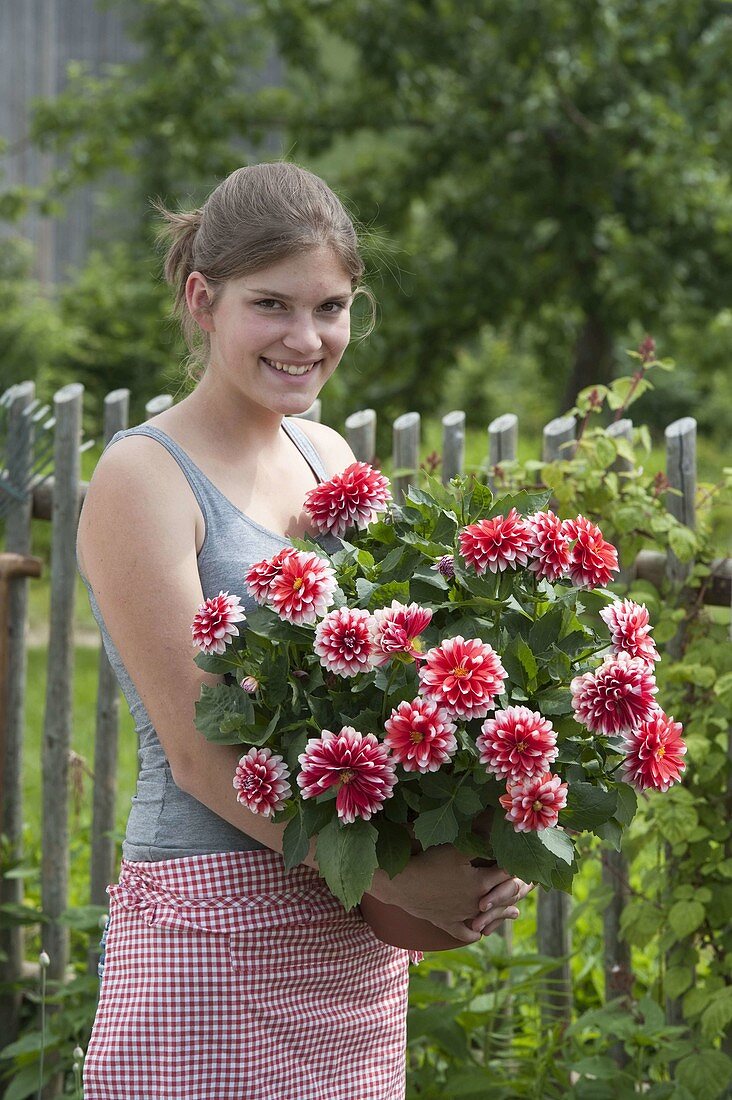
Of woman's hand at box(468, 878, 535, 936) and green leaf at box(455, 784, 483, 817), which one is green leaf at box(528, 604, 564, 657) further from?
woman's hand at box(468, 878, 535, 936)

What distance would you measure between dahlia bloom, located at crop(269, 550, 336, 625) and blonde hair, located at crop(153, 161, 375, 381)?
423mm

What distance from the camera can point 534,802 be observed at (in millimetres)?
1457

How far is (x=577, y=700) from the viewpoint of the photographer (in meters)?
1.50

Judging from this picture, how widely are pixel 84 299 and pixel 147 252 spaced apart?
0.58 metres

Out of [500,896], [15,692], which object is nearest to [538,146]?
[15,692]

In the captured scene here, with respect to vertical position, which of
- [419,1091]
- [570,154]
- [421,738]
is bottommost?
[419,1091]

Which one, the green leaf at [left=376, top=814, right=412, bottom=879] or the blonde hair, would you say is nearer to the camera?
the green leaf at [left=376, top=814, right=412, bottom=879]

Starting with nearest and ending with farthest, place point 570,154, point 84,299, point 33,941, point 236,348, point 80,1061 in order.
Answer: point 236,348 → point 80,1061 → point 33,941 → point 570,154 → point 84,299

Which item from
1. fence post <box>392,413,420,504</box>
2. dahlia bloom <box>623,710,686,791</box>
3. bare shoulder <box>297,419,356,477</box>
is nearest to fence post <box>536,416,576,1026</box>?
fence post <box>392,413,420,504</box>

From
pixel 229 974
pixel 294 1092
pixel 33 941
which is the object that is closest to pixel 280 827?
pixel 229 974

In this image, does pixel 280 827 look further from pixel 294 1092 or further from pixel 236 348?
pixel 236 348

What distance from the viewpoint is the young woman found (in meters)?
1.59

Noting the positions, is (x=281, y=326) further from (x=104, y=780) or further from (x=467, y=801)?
(x=104, y=780)

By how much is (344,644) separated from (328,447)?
2.17 ft
